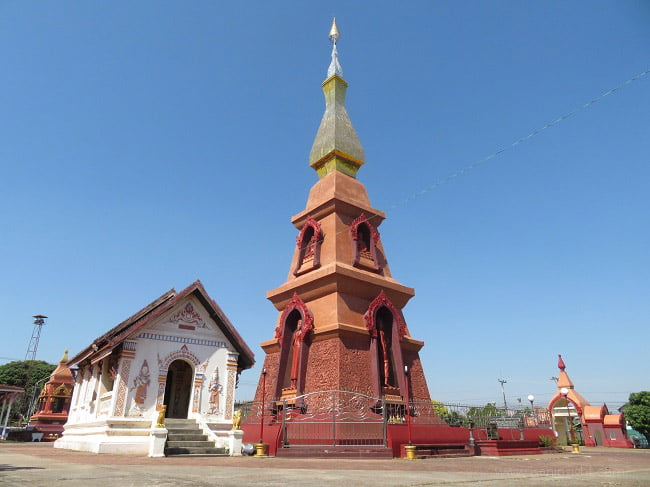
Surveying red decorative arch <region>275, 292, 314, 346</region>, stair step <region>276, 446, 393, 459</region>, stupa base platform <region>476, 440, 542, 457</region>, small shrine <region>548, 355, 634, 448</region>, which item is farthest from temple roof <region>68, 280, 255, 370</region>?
small shrine <region>548, 355, 634, 448</region>

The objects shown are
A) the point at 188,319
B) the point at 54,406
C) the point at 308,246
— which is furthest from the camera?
the point at 54,406

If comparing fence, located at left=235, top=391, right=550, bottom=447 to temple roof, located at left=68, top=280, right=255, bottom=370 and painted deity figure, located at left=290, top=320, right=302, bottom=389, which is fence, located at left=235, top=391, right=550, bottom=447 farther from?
temple roof, located at left=68, top=280, right=255, bottom=370

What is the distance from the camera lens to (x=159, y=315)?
47.6 ft

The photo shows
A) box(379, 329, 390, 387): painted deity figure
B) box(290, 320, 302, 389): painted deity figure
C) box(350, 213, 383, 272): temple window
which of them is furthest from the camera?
box(350, 213, 383, 272): temple window

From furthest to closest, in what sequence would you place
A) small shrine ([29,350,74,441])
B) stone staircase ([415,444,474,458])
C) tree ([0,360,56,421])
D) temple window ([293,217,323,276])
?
tree ([0,360,56,421]) → small shrine ([29,350,74,441]) → temple window ([293,217,323,276]) → stone staircase ([415,444,474,458])

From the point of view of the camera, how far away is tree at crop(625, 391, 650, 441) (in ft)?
125

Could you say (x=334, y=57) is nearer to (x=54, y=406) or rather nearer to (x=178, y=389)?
(x=178, y=389)

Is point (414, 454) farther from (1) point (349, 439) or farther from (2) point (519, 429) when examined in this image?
(2) point (519, 429)

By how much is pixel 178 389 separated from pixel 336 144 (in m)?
13.5

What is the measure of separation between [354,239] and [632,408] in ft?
117

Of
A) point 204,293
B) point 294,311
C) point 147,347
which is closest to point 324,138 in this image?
point 294,311

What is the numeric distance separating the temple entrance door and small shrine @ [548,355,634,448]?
93.3 feet

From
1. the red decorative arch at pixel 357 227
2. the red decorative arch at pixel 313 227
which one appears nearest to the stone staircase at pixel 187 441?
the red decorative arch at pixel 313 227

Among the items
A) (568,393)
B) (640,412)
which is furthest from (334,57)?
(640,412)
